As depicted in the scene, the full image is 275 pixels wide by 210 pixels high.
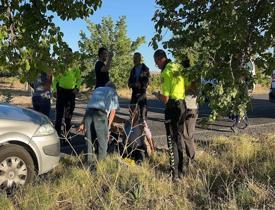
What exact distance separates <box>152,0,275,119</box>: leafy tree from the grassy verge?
0.90 metres

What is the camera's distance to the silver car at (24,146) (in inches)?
275

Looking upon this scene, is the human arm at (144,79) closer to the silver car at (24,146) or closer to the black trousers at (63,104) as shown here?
the black trousers at (63,104)

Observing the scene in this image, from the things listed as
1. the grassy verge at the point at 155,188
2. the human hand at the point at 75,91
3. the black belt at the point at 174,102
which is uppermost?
the human hand at the point at 75,91

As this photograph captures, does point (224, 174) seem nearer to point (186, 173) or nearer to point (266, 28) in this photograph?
point (186, 173)

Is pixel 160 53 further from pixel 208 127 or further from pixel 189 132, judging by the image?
pixel 208 127

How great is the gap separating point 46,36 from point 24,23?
28 centimetres

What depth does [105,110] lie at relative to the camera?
8.30 m

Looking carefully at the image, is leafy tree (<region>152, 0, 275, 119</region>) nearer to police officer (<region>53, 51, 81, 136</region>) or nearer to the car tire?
the car tire

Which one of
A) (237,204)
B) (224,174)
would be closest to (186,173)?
(224,174)

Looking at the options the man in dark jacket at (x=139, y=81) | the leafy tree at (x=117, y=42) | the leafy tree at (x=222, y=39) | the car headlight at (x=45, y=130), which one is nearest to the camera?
the leafy tree at (x=222, y=39)

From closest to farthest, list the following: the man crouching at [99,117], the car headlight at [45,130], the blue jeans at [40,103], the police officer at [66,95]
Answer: the car headlight at [45,130] < the man crouching at [99,117] < the blue jeans at [40,103] < the police officer at [66,95]

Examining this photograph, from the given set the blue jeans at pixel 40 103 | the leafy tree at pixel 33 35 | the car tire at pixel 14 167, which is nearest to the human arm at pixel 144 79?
the blue jeans at pixel 40 103

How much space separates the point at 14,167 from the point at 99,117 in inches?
68.3

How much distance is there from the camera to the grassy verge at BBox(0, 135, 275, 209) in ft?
18.6
